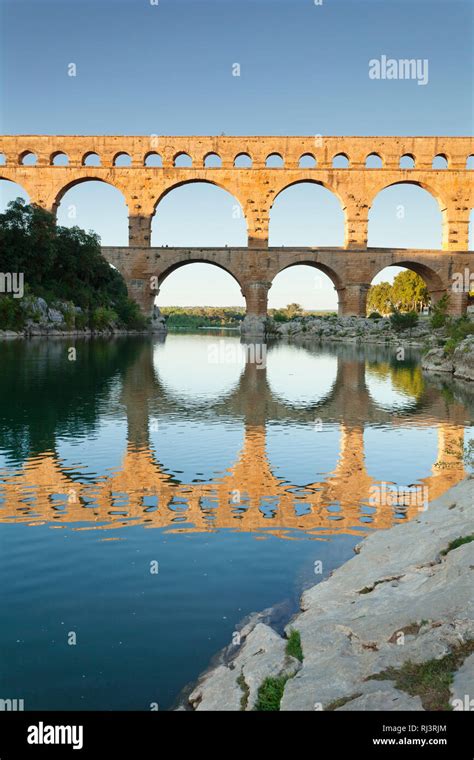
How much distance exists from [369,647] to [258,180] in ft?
161

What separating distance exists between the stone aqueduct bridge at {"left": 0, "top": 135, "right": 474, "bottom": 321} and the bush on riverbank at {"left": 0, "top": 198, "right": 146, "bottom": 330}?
271cm

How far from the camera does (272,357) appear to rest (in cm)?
3192

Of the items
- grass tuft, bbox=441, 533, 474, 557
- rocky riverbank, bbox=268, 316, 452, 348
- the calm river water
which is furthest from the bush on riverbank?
grass tuft, bbox=441, 533, 474, 557

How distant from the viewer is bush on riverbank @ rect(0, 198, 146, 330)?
40.7 metres

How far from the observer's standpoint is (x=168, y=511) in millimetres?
7062

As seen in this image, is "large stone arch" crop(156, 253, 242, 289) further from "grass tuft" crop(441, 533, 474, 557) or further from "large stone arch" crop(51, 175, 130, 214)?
"grass tuft" crop(441, 533, 474, 557)

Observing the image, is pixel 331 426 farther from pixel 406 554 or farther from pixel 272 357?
pixel 272 357

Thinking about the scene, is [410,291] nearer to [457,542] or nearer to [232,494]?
[232,494]

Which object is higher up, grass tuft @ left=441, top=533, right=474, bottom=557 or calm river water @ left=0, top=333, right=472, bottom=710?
grass tuft @ left=441, top=533, right=474, bottom=557

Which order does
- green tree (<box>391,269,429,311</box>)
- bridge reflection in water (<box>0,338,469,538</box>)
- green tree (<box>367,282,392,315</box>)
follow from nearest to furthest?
bridge reflection in water (<box>0,338,469,538</box>) → green tree (<box>391,269,429,311</box>) → green tree (<box>367,282,392,315</box>)

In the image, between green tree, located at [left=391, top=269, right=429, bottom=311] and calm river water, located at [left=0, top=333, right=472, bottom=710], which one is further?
green tree, located at [left=391, top=269, right=429, bottom=311]

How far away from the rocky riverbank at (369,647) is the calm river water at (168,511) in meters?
0.34

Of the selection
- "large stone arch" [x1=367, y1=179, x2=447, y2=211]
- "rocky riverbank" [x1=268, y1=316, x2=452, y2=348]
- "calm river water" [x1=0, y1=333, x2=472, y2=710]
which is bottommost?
"calm river water" [x1=0, y1=333, x2=472, y2=710]
